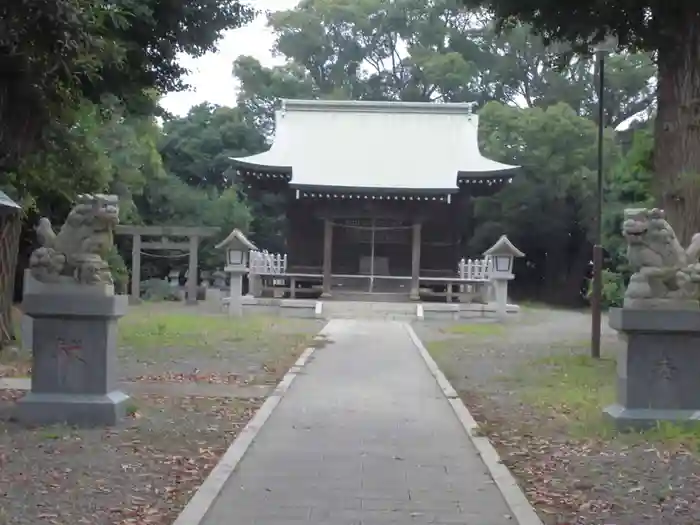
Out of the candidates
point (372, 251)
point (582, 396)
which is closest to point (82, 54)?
point (582, 396)

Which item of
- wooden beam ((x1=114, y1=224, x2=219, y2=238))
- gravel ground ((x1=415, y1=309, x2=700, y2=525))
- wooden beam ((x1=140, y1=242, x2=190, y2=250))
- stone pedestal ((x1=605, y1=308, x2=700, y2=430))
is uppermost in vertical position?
wooden beam ((x1=114, y1=224, x2=219, y2=238))

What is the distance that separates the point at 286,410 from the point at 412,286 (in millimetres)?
18199

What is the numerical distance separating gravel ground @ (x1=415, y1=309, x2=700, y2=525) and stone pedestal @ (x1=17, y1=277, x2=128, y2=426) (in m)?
3.61

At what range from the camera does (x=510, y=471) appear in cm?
649

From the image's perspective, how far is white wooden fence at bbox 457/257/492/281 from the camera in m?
26.9

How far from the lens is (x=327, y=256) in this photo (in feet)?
90.1

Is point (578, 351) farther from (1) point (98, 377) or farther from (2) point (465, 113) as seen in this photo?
(2) point (465, 113)

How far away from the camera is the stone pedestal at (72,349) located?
7906 mm

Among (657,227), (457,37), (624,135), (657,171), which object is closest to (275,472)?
(657,227)

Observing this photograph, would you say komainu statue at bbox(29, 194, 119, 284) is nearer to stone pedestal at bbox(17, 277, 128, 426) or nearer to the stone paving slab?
stone pedestal at bbox(17, 277, 128, 426)

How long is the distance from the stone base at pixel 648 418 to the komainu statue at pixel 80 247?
4957 mm

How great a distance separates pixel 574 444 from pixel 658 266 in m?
1.93

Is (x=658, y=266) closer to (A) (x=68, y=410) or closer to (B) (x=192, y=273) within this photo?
(A) (x=68, y=410)

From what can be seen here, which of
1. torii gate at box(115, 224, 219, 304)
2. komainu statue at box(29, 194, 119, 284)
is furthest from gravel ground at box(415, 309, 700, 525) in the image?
torii gate at box(115, 224, 219, 304)
